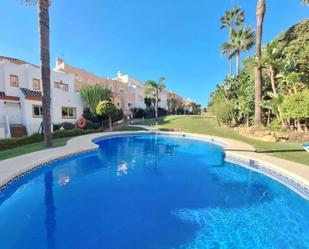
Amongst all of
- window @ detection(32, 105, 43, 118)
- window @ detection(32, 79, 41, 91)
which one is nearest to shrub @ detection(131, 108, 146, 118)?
window @ detection(32, 79, 41, 91)

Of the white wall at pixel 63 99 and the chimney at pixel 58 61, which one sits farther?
the chimney at pixel 58 61

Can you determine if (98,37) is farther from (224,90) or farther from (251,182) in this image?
(251,182)

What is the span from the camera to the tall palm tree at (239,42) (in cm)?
2938

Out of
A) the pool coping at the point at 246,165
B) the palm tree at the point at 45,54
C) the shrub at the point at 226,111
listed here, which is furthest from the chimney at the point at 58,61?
the pool coping at the point at 246,165

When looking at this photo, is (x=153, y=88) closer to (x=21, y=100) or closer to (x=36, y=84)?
(x=36, y=84)

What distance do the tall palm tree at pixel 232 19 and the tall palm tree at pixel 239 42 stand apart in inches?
38.9

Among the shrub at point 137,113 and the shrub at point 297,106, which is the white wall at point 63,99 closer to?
the shrub at point 137,113

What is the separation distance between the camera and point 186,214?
5.99 m

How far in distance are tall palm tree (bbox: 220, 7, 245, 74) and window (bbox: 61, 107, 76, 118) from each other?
24300 millimetres

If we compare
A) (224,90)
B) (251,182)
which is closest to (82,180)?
(251,182)

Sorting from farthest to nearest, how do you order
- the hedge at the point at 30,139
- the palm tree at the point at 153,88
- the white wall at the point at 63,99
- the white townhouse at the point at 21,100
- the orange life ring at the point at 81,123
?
the palm tree at the point at 153,88
the orange life ring at the point at 81,123
the white wall at the point at 63,99
the white townhouse at the point at 21,100
the hedge at the point at 30,139

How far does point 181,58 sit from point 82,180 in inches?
1696

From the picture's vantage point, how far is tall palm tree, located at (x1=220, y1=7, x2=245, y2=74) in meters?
32.2

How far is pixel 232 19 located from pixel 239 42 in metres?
5.42
